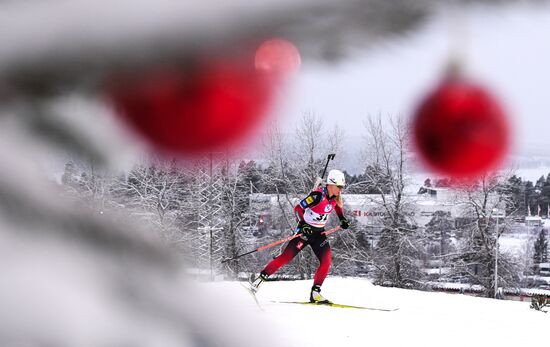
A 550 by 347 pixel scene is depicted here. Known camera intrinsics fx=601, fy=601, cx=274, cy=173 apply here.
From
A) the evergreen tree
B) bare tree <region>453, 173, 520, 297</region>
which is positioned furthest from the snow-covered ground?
the evergreen tree

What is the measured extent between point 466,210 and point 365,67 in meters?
4.17

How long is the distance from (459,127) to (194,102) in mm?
98

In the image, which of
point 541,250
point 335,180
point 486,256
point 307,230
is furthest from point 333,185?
point 541,250

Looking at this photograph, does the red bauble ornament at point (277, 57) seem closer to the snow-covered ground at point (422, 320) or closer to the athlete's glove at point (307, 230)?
the snow-covered ground at point (422, 320)

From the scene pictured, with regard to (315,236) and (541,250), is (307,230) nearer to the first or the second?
(315,236)

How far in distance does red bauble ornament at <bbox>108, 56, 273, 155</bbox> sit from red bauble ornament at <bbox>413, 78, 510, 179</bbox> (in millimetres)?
72

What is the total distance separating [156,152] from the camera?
0.19 m

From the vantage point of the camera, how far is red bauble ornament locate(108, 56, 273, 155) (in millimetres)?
167

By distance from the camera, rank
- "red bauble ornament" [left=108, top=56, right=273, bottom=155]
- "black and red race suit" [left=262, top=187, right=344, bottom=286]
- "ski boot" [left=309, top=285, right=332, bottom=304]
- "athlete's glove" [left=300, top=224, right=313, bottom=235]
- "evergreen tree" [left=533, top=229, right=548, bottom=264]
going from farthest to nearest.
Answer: "evergreen tree" [left=533, top=229, right=548, bottom=264], "ski boot" [left=309, top=285, right=332, bottom=304], "athlete's glove" [left=300, top=224, right=313, bottom=235], "black and red race suit" [left=262, top=187, right=344, bottom=286], "red bauble ornament" [left=108, top=56, right=273, bottom=155]

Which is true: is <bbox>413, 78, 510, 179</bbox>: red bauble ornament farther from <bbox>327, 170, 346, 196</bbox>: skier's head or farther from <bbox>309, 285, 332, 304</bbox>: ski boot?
<bbox>309, 285, 332, 304</bbox>: ski boot

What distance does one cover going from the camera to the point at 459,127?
0.21 meters

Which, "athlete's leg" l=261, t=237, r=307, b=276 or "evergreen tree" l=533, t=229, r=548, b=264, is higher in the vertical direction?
"athlete's leg" l=261, t=237, r=307, b=276

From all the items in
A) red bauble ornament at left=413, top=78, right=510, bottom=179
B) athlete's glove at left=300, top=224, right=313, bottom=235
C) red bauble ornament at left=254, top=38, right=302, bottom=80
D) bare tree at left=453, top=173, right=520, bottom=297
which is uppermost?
red bauble ornament at left=254, top=38, right=302, bottom=80

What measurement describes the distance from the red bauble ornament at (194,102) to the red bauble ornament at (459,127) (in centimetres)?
7
